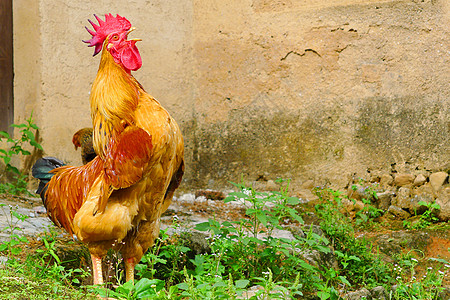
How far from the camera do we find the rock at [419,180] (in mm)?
5410

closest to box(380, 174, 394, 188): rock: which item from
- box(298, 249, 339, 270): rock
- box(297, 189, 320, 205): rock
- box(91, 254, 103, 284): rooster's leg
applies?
box(297, 189, 320, 205): rock

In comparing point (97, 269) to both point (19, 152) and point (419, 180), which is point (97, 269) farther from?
point (419, 180)

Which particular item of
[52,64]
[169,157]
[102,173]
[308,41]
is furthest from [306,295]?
[52,64]

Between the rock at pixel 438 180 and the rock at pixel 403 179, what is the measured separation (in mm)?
227

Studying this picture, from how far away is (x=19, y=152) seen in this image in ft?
19.6

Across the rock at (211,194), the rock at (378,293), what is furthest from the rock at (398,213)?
the rock at (378,293)

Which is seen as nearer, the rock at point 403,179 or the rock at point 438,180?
the rock at point 438,180

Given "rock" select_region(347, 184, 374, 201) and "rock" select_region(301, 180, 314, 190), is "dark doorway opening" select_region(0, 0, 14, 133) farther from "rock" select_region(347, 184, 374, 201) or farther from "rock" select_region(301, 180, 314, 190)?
"rock" select_region(347, 184, 374, 201)

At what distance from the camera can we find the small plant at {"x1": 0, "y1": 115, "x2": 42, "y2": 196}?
5379 mm

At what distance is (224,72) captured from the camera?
6211 mm

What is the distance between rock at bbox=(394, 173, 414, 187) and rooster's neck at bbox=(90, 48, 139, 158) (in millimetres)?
3707

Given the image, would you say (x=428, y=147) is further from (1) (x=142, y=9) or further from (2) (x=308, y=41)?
(1) (x=142, y=9)

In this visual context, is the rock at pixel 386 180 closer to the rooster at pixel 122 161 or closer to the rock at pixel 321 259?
the rock at pixel 321 259

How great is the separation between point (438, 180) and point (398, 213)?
1.90 ft
